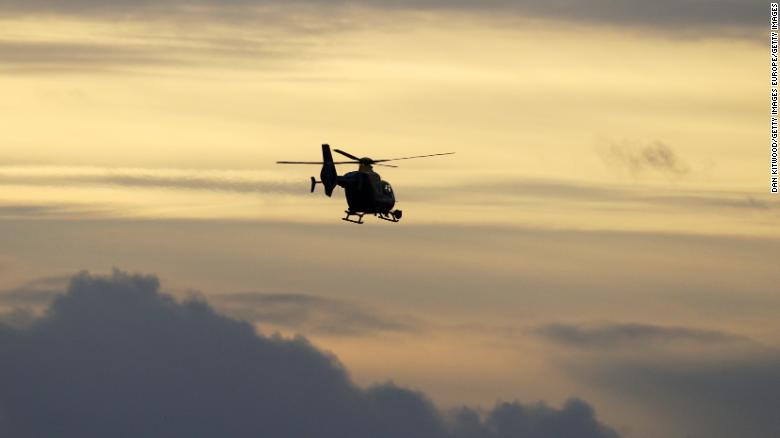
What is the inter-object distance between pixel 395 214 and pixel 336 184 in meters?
8.11

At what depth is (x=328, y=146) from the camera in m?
139

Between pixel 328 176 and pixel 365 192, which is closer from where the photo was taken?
pixel 365 192

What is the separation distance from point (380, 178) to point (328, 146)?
8.65 meters

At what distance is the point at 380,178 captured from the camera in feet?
445

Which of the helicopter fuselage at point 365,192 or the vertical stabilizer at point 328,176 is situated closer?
the helicopter fuselage at point 365,192

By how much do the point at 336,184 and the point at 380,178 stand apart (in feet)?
18.8

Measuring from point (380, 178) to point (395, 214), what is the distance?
586cm

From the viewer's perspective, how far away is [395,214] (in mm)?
132250

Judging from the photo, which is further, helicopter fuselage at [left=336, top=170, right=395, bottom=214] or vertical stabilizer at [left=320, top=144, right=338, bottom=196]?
vertical stabilizer at [left=320, top=144, right=338, bottom=196]
